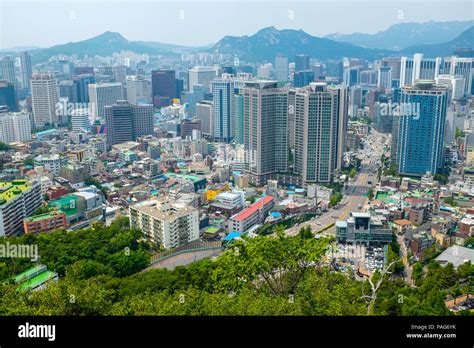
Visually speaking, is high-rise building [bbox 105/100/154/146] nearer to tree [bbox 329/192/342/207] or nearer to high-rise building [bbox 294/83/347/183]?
high-rise building [bbox 294/83/347/183]

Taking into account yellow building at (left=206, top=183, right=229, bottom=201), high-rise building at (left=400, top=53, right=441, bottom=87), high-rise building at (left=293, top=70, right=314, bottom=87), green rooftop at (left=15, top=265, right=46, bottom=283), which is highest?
high-rise building at (left=400, top=53, right=441, bottom=87)

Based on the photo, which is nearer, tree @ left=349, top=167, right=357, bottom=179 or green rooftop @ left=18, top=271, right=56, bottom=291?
green rooftop @ left=18, top=271, right=56, bottom=291

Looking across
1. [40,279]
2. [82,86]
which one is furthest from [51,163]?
[82,86]

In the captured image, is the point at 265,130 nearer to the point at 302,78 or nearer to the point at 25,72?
the point at 302,78

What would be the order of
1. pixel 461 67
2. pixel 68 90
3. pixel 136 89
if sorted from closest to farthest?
pixel 461 67
pixel 68 90
pixel 136 89

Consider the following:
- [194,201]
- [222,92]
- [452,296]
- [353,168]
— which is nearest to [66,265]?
[194,201]

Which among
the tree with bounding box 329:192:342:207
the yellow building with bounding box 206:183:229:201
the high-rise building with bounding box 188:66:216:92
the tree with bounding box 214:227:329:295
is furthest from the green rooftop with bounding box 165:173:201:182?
the high-rise building with bounding box 188:66:216:92

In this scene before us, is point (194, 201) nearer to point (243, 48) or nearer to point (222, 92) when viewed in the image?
point (243, 48)
